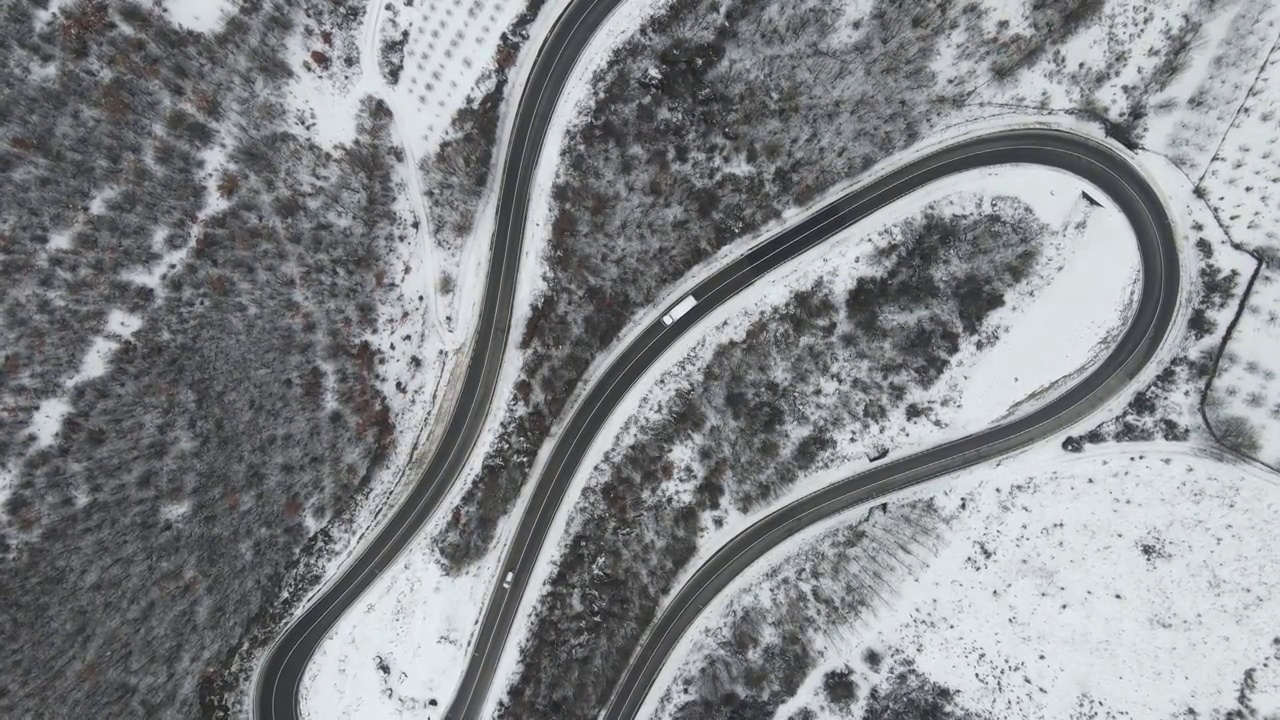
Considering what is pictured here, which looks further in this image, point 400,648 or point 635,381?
point 635,381

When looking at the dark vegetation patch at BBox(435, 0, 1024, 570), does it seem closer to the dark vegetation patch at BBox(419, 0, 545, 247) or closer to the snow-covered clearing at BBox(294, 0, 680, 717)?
the snow-covered clearing at BBox(294, 0, 680, 717)

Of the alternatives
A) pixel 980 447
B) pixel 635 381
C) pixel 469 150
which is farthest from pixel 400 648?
pixel 980 447

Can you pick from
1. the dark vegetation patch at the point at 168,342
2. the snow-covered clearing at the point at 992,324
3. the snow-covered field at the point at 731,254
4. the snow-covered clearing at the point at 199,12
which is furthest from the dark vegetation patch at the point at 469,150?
the snow-covered clearing at the point at 992,324

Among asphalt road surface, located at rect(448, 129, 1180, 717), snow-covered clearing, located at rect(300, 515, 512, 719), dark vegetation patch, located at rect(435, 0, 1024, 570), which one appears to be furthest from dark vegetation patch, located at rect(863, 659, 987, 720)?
snow-covered clearing, located at rect(300, 515, 512, 719)

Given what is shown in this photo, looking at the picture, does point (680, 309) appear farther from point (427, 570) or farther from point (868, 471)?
point (427, 570)

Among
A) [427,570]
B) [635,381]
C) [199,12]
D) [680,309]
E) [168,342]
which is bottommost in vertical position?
[427,570]

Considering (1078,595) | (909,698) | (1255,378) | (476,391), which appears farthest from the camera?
(476,391)
